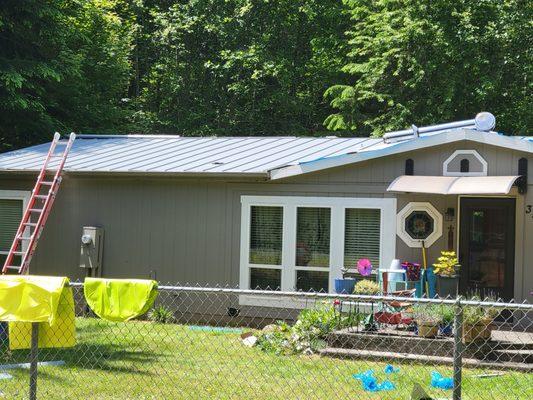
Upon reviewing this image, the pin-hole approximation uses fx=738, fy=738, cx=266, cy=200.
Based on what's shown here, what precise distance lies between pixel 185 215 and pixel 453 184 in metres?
4.93

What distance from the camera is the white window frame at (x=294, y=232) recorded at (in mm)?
12305

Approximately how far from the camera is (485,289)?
39.4 ft

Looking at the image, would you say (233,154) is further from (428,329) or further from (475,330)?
(475,330)

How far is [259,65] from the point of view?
86.0ft

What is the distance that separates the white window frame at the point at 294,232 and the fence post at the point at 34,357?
7.36 metres

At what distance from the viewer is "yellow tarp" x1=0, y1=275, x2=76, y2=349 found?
5.56 metres

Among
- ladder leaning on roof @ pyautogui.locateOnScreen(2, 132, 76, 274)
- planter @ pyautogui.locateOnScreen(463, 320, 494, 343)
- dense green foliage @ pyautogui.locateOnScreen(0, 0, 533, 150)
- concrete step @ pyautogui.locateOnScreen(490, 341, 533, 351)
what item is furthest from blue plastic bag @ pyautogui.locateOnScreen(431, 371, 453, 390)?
dense green foliage @ pyautogui.locateOnScreen(0, 0, 533, 150)

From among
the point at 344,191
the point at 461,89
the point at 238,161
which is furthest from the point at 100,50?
the point at 344,191

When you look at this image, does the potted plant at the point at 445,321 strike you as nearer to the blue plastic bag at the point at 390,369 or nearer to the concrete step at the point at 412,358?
the concrete step at the point at 412,358

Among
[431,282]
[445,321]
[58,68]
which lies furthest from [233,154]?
[58,68]

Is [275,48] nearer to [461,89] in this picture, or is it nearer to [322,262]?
[461,89]

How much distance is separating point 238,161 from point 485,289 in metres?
4.92

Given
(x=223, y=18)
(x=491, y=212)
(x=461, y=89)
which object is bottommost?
(x=491, y=212)

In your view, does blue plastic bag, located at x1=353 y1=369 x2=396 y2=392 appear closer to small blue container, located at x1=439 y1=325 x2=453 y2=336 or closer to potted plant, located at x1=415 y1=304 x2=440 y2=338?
potted plant, located at x1=415 y1=304 x2=440 y2=338
